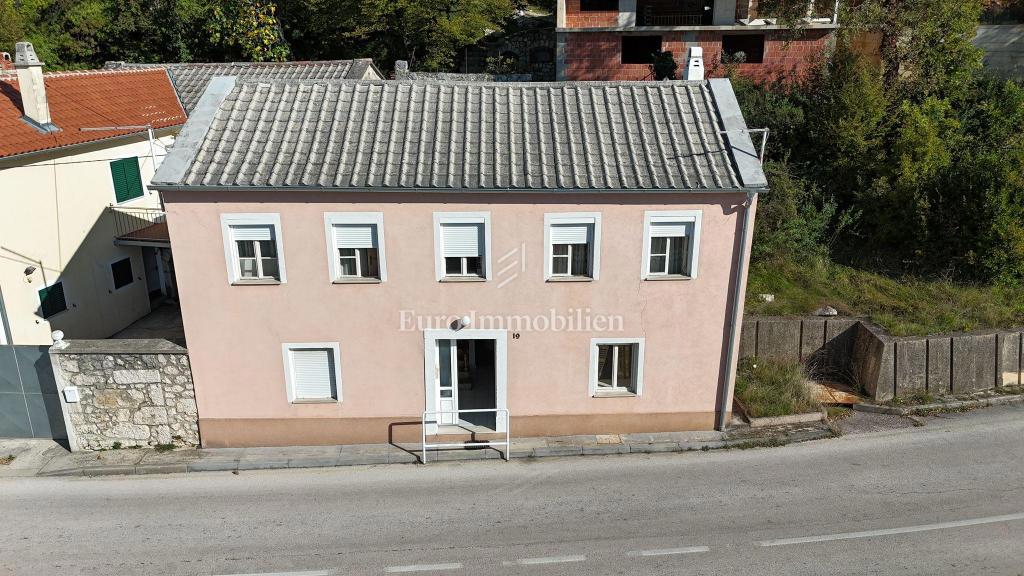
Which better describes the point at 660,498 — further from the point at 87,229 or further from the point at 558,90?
the point at 87,229

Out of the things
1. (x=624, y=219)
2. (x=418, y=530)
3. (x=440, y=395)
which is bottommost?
(x=418, y=530)

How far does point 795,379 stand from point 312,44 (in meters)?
31.5

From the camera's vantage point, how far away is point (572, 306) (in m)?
12.0

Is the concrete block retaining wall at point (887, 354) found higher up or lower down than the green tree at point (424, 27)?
lower down

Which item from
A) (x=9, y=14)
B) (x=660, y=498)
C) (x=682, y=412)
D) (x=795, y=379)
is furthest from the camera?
(x=9, y=14)

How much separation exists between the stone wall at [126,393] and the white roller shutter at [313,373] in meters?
1.87

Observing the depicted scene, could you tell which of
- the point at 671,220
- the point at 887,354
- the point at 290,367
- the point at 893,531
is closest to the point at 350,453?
the point at 290,367

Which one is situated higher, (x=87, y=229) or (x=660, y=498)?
(x=87, y=229)

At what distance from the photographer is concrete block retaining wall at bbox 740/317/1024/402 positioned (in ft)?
45.2

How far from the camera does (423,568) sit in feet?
31.5

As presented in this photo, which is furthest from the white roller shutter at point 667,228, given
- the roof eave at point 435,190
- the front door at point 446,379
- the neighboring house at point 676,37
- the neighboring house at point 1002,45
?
the neighboring house at point 1002,45

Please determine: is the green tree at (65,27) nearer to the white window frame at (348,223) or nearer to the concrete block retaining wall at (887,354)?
the white window frame at (348,223)

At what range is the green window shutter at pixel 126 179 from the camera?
59.9 feet

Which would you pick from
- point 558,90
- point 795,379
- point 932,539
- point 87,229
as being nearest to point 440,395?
point 558,90
